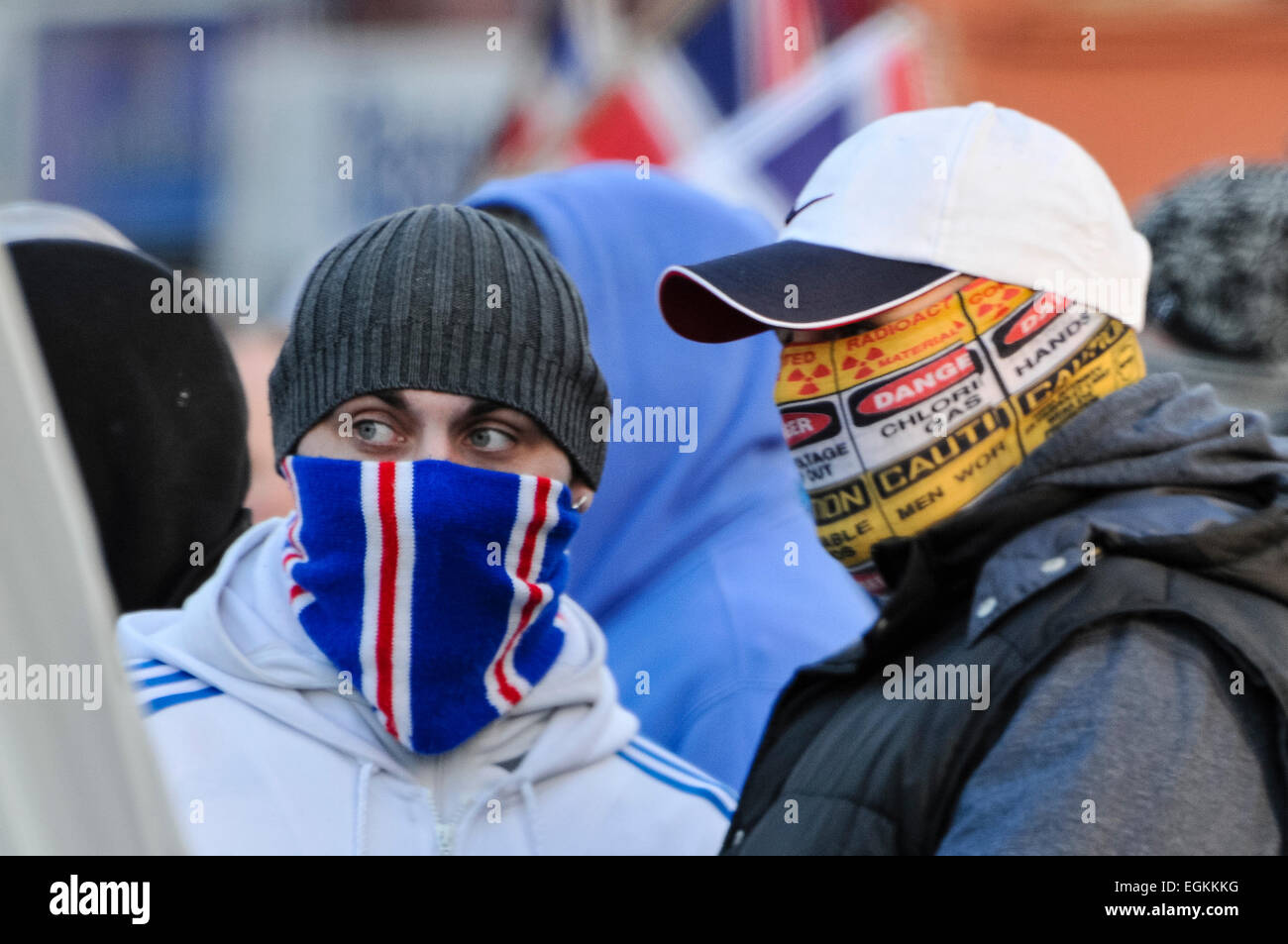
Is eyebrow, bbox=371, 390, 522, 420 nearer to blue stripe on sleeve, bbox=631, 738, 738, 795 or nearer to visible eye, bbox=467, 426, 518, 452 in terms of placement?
visible eye, bbox=467, 426, 518, 452

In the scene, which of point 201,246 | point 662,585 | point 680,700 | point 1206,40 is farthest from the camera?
point 201,246

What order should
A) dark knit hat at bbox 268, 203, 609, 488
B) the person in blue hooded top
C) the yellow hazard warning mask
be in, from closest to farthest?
the yellow hazard warning mask < dark knit hat at bbox 268, 203, 609, 488 < the person in blue hooded top

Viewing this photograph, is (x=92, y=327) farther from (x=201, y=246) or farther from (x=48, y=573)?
(x=201, y=246)

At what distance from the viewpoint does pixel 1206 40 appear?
7867 mm

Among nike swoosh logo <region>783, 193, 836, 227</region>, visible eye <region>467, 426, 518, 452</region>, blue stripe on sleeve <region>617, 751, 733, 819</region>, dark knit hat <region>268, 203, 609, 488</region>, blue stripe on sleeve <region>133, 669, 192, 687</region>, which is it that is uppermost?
nike swoosh logo <region>783, 193, 836, 227</region>

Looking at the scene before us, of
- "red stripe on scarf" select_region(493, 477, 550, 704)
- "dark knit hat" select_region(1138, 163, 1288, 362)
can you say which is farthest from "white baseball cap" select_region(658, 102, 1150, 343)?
"dark knit hat" select_region(1138, 163, 1288, 362)

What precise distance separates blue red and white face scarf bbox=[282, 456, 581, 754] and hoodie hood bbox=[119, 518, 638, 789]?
0.12 ft

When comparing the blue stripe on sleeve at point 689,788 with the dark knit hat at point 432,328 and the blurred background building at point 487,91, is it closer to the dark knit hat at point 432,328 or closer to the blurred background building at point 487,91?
the dark knit hat at point 432,328

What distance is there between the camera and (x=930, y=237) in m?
1.85

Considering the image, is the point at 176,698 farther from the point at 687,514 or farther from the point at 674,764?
the point at 687,514

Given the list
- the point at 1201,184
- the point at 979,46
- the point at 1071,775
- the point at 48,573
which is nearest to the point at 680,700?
the point at 1071,775

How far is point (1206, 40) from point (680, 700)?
6.64 metres

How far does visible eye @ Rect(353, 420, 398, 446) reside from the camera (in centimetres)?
193
